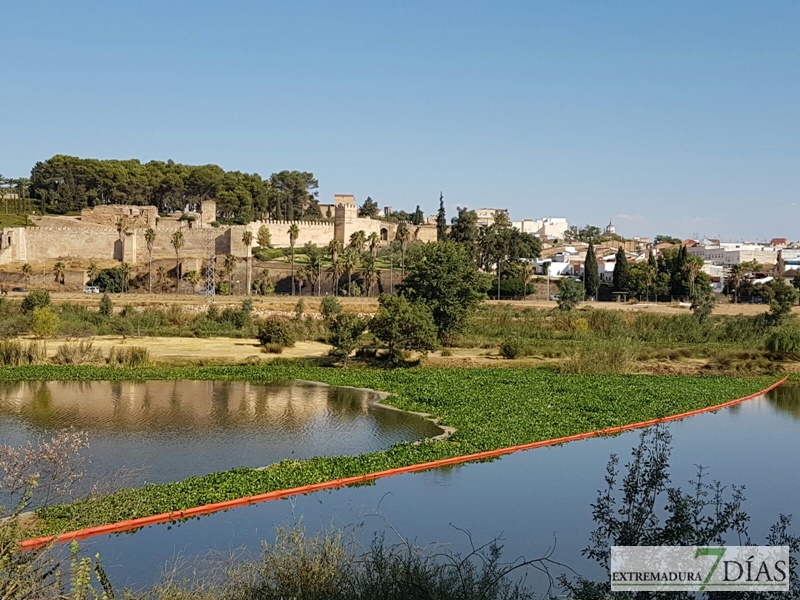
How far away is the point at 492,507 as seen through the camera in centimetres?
1104

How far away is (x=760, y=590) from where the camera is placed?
17.8 feet

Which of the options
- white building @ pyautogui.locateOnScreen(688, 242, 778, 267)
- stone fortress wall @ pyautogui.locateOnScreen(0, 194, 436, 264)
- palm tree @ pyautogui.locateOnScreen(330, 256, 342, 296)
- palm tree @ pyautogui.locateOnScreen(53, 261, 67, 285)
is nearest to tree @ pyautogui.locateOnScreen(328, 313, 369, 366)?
palm tree @ pyautogui.locateOnScreen(330, 256, 342, 296)

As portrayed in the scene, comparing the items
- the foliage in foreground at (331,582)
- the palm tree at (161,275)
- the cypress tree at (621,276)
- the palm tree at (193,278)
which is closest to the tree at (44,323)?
the palm tree at (193,278)

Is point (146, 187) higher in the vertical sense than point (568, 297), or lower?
higher

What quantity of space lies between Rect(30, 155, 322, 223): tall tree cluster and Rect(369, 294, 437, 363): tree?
3758cm

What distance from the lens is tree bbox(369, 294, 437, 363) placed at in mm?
24188

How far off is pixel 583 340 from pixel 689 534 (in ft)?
83.6

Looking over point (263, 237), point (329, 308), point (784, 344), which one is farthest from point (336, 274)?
point (784, 344)

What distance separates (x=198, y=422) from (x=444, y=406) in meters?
5.09

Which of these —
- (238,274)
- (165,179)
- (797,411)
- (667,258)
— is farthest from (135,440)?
(165,179)

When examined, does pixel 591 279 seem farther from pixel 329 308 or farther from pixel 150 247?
pixel 150 247

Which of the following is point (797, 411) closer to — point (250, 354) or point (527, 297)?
point (250, 354)

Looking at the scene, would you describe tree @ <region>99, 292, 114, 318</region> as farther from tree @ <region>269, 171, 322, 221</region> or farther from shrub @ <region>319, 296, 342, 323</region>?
tree @ <region>269, 171, 322, 221</region>

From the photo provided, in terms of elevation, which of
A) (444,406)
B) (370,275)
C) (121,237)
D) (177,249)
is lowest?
(444,406)
